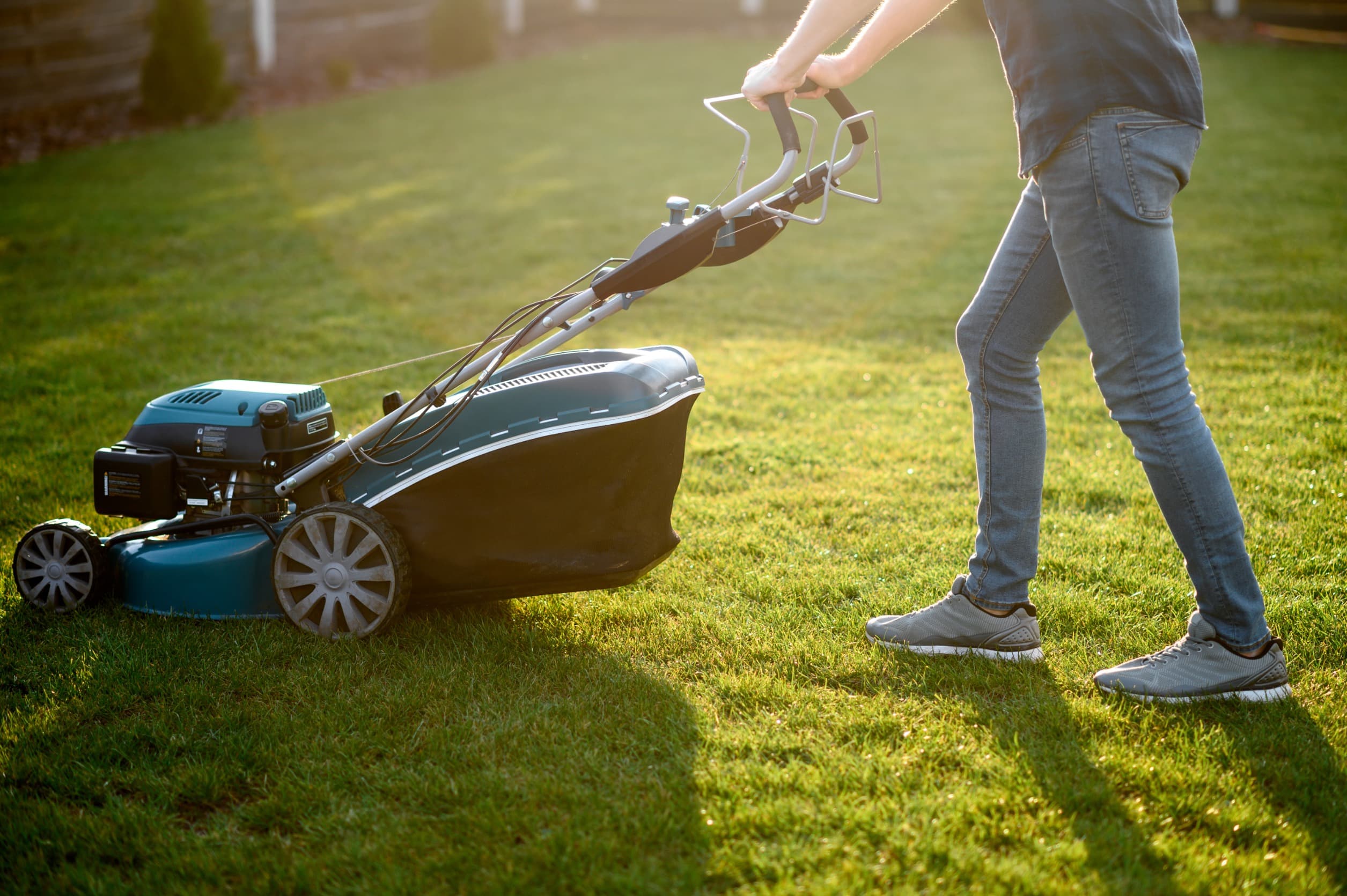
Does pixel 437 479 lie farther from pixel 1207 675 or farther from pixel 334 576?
pixel 1207 675

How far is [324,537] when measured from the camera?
2.77 m

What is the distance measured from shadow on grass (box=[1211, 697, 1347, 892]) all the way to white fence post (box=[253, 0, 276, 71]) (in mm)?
13376

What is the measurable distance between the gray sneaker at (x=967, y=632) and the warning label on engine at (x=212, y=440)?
172 centimetres

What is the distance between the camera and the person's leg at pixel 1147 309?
2.16 m

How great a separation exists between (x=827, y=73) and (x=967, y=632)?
130 centimetres

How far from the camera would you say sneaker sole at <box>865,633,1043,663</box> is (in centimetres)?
264

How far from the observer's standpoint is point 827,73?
8.59 ft

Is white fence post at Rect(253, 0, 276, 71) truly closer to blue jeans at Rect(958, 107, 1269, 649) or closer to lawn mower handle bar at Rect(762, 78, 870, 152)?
lawn mower handle bar at Rect(762, 78, 870, 152)

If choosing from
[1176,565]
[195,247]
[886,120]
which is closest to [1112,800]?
[1176,565]

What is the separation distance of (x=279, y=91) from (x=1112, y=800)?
42.9 ft

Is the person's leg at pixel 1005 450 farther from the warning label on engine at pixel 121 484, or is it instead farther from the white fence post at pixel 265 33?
the white fence post at pixel 265 33

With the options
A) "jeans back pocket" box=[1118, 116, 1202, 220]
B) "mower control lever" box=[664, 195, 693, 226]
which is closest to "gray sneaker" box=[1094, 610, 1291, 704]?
"jeans back pocket" box=[1118, 116, 1202, 220]

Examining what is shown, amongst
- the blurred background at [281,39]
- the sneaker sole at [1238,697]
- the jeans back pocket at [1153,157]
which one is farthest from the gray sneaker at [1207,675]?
the blurred background at [281,39]

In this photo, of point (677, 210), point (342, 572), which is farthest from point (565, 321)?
point (342, 572)
